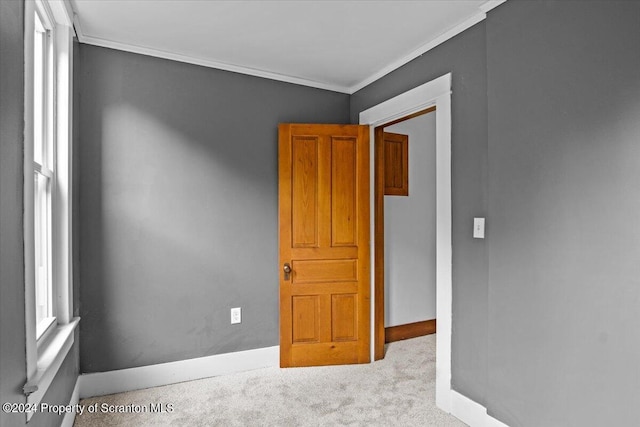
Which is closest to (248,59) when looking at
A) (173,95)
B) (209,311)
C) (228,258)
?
(173,95)

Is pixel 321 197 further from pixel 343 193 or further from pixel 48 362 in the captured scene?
pixel 48 362

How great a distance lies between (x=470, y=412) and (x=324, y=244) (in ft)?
5.23

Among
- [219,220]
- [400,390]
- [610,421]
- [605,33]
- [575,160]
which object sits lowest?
[400,390]

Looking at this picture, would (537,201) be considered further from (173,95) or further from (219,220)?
(173,95)

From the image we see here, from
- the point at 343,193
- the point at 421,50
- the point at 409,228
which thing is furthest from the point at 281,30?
the point at 409,228

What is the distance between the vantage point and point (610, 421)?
171 centimetres

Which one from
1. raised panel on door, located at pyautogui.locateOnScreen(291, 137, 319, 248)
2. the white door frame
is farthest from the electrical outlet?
the white door frame

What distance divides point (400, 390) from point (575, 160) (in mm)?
1942

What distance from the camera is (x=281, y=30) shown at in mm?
2654

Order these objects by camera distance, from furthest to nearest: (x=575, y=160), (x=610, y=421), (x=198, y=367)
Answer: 1. (x=198, y=367)
2. (x=575, y=160)
3. (x=610, y=421)

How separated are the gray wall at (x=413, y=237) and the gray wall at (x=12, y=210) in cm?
309

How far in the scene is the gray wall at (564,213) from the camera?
1.67 meters

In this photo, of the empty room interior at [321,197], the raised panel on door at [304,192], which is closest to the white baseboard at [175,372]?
the empty room interior at [321,197]

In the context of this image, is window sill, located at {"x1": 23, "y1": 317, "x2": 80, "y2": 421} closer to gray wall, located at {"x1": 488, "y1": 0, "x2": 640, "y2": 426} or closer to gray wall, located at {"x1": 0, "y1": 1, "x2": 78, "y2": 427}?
gray wall, located at {"x1": 0, "y1": 1, "x2": 78, "y2": 427}
